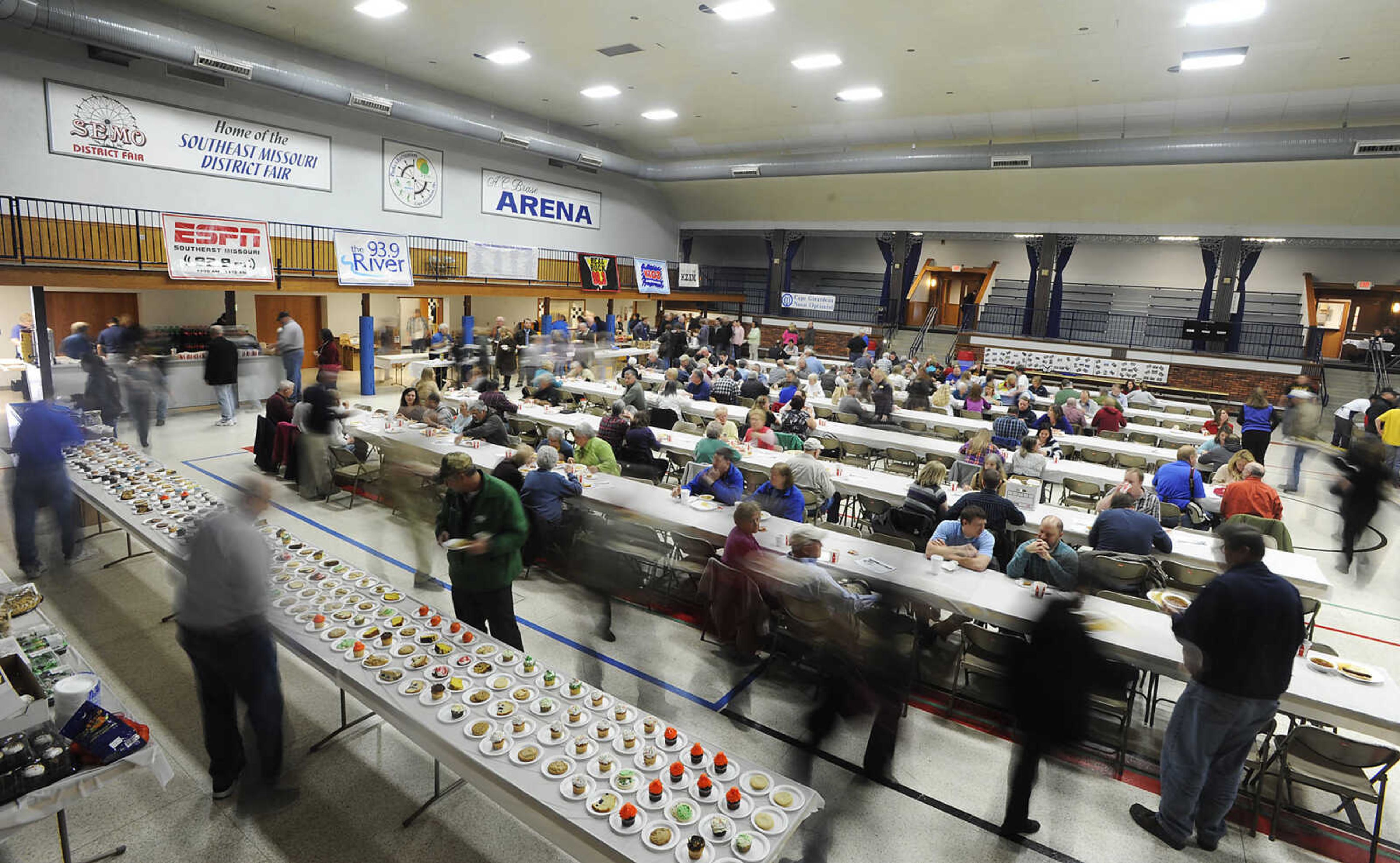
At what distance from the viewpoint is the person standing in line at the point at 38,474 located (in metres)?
5.89

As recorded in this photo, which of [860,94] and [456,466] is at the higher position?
[860,94]

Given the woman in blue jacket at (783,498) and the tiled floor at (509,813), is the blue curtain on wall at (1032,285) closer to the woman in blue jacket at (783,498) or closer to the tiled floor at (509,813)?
the tiled floor at (509,813)

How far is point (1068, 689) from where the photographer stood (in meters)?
3.43

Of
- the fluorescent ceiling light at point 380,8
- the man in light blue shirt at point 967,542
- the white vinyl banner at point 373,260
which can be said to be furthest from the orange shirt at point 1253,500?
the white vinyl banner at point 373,260

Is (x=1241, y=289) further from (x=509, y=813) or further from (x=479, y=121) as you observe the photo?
(x=509, y=813)

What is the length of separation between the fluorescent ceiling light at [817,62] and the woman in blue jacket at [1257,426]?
922cm

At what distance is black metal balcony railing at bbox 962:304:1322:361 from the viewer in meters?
20.1

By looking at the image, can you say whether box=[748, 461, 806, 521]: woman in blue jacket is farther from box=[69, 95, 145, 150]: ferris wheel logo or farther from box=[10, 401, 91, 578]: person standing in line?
box=[69, 95, 145, 150]: ferris wheel logo

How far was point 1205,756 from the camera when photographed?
3.77 m

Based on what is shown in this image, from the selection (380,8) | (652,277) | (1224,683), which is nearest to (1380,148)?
(1224,683)

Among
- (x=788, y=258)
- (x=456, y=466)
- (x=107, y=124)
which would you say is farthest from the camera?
(x=788, y=258)

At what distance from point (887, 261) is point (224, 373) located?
19.5 m

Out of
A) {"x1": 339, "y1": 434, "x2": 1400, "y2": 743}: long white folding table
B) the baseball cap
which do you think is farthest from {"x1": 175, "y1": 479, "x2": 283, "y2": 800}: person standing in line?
{"x1": 339, "y1": 434, "x2": 1400, "y2": 743}: long white folding table

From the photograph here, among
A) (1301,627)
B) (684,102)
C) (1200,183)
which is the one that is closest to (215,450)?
(1301,627)
